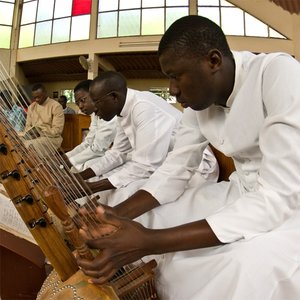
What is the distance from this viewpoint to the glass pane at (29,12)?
7809 mm

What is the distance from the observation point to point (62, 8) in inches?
304

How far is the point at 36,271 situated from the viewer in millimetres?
1197

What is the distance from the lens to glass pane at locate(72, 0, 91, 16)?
741 cm

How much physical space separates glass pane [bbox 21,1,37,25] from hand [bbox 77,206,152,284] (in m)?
8.41

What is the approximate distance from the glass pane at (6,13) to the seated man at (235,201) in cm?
833

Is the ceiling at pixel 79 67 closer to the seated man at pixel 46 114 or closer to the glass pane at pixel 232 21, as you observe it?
the glass pane at pixel 232 21

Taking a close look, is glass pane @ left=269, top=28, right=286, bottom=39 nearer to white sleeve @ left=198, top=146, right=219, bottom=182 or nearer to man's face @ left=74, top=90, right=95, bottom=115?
man's face @ left=74, top=90, right=95, bottom=115

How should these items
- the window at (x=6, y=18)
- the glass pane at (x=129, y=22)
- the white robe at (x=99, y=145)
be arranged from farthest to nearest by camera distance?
the window at (x=6, y=18) < the glass pane at (x=129, y=22) < the white robe at (x=99, y=145)

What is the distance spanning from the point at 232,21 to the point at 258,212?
24.1 ft

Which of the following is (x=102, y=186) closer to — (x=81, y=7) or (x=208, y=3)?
(x=208, y=3)

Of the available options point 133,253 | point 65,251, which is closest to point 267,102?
point 133,253

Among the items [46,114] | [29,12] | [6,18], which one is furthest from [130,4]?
[46,114]

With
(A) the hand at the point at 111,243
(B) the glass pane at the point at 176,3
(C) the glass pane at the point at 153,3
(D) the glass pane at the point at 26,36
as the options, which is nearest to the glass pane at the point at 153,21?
(C) the glass pane at the point at 153,3

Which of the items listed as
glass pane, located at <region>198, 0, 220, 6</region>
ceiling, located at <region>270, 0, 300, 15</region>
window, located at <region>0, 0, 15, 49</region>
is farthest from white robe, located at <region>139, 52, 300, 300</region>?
window, located at <region>0, 0, 15, 49</region>
